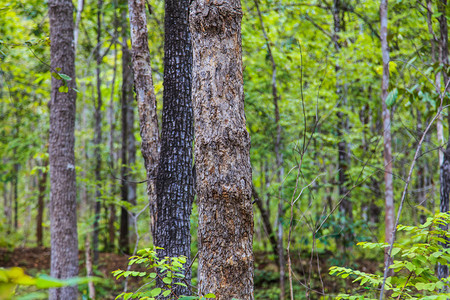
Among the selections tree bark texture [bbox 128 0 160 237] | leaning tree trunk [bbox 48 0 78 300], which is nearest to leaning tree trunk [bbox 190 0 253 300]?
tree bark texture [bbox 128 0 160 237]

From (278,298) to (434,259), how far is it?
573 centimetres

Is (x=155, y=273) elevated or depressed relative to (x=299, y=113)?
depressed

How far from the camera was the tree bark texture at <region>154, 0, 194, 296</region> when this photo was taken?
11.7 ft

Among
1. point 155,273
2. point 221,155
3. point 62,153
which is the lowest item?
point 155,273

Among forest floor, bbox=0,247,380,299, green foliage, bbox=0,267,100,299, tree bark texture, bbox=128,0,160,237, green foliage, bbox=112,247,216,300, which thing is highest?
tree bark texture, bbox=128,0,160,237

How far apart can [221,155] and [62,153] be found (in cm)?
422

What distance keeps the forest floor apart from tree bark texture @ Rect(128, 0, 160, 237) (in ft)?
13.6

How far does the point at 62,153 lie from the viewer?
18.2 feet

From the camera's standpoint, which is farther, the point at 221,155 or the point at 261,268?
the point at 261,268

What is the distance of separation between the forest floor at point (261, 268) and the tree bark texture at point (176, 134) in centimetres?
418

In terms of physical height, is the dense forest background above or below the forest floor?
above

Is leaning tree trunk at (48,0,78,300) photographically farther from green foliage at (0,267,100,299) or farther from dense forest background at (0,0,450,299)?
green foliage at (0,267,100,299)

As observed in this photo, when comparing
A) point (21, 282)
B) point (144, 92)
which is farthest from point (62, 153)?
point (21, 282)

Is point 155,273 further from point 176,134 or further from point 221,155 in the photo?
point 176,134
